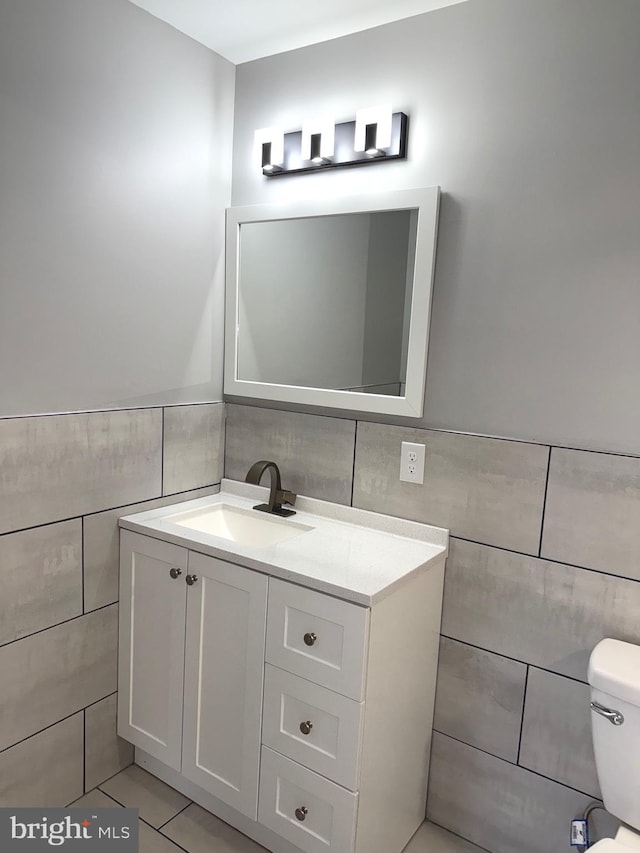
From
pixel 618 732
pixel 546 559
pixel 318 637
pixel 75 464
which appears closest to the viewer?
pixel 618 732

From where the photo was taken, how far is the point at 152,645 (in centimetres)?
183

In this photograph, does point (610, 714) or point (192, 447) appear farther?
point (192, 447)

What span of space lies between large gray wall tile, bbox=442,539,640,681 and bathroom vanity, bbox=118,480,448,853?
0.07m

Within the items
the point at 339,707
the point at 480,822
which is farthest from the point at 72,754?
the point at 480,822

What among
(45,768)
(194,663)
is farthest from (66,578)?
(45,768)

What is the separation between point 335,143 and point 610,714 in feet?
5.48

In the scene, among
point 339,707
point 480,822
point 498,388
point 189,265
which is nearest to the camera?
point 339,707

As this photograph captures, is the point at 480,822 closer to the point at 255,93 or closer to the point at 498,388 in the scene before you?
the point at 498,388

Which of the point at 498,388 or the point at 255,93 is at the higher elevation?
the point at 255,93

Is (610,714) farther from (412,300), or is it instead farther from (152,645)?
(152,645)

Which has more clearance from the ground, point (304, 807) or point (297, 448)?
point (297, 448)

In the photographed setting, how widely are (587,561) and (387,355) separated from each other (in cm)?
77

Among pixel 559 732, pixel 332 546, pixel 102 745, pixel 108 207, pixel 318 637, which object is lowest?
pixel 102 745

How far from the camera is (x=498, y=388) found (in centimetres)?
163
